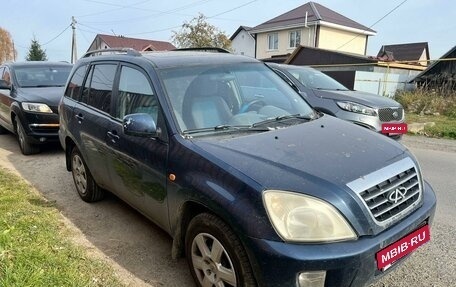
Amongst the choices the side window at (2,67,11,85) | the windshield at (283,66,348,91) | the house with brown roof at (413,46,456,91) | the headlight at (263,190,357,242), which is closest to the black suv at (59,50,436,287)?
the headlight at (263,190,357,242)

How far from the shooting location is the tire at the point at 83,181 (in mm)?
4621

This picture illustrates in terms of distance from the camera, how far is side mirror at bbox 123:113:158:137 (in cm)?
298

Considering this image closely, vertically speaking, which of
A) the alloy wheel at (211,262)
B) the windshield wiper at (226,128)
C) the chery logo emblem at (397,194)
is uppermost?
the windshield wiper at (226,128)

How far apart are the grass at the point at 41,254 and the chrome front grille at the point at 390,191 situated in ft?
6.43

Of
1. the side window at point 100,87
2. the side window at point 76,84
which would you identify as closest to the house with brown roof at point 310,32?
the side window at point 76,84

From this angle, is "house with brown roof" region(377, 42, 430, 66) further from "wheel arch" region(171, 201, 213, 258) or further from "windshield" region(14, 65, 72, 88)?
"wheel arch" region(171, 201, 213, 258)

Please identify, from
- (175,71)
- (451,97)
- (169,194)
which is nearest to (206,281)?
(169,194)

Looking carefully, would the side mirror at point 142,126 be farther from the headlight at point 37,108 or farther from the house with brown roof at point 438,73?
the house with brown roof at point 438,73

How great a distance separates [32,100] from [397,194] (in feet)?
21.7

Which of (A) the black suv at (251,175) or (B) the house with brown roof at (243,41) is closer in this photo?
(A) the black suv at (251,175)

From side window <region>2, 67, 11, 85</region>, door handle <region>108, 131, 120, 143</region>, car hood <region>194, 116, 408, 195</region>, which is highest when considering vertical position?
side window <region>2, 67, 11, 85</region>

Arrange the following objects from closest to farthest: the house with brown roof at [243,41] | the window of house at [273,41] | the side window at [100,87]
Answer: the side window at [100,87] → the window of house at [273,41] → the house with brown roof at [243,41]

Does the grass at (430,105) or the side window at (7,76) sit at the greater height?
the side window at (7,76)

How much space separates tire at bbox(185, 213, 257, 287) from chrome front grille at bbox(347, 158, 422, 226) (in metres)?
0.79
